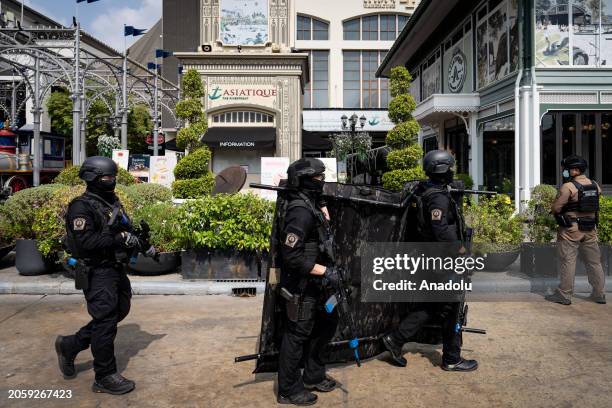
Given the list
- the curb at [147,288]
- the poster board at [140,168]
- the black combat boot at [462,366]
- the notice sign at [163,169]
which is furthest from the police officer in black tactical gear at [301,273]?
the poster board at [140,168]

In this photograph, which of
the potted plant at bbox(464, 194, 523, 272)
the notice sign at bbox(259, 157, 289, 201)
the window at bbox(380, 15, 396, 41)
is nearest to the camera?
the potted plant at bbox(464, 194, 523, 272)

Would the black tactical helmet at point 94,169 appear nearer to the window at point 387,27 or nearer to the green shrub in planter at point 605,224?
the green shrub in planter at point 605,224

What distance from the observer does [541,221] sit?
7.86m

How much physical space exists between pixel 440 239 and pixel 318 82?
3658 centimetres

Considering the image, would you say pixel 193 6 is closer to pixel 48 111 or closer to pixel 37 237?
pixel 48 111

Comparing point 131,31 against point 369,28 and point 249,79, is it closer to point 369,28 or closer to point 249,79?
point 249,79

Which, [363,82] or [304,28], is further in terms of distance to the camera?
[363,82]

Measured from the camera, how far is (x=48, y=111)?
43.1 m

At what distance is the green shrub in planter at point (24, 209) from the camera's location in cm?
809

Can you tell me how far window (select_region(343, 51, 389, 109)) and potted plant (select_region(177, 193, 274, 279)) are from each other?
3317 centimetres

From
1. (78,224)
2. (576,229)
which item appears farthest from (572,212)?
(78,224)

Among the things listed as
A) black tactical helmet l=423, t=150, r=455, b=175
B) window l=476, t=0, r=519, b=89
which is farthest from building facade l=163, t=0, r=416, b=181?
black tactical helmet l=423, t=150, r=455, b=175

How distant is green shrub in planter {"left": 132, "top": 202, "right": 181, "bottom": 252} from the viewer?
26.0ft

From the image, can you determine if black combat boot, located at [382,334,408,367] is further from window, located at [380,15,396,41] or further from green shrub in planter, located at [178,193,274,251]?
window, located at [380,15,396,41]
